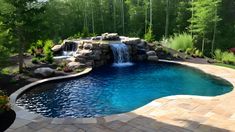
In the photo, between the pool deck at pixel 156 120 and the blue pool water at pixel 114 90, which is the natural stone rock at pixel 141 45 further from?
the pool deck at pixel 156 120

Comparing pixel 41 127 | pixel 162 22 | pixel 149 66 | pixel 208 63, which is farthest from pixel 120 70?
pixel 162 22

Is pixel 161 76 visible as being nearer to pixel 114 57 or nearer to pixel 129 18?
pixel 114 57

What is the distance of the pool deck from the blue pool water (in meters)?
0.92

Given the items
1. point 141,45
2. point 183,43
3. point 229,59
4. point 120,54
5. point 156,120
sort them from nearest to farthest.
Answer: point 156,120
point 229,59
point 120,54
point 141,45
point 183,43

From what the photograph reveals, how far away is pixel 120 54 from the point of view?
60.2 feet

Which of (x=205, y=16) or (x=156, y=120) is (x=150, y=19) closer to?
(x=205, y=16)

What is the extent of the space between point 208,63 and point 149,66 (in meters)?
4.02

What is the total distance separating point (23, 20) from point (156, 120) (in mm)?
9228

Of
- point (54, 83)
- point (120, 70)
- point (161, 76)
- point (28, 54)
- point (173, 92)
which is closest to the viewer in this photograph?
point (173, 92)

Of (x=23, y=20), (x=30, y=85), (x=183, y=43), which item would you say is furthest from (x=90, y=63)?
(x=183, y=43)

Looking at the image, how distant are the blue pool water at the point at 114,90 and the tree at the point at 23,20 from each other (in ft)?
10.7

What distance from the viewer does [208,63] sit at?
17.4 m

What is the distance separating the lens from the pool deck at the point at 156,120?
741 centimetres

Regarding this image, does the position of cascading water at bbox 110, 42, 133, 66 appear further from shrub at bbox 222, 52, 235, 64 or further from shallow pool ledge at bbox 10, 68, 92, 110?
shrub at bbox 222, 52, 235, 64
